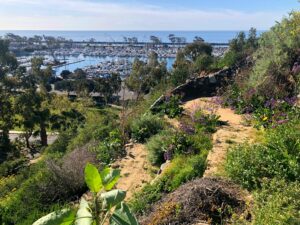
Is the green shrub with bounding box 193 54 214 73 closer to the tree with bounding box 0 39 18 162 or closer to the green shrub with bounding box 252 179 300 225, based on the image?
the tree with bounding box 0 39 18 162

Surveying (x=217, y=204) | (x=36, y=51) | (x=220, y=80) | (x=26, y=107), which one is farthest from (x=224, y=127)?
(x=36, y=51)

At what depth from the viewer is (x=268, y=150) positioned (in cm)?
498

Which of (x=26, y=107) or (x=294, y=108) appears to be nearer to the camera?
(x=294, y=108)

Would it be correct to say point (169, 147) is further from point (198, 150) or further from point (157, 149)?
point (198, 150)

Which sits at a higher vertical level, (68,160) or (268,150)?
(268,150)


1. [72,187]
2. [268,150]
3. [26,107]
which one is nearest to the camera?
[268,150]

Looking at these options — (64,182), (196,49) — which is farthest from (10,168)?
(196,49)

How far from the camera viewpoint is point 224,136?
7.64 meters

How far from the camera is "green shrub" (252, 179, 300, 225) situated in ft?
11.1

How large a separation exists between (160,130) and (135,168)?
1655 mm

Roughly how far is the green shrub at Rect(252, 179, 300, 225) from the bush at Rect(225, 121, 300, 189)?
0.28 meters

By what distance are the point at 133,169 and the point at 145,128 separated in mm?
1763

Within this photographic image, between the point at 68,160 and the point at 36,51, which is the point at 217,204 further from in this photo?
the point at 36,51

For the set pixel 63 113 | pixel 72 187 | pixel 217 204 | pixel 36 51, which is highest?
pixel 217 204
